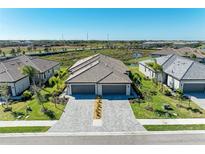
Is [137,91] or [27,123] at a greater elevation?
[137,91]

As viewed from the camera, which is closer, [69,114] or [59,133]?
[59,133]

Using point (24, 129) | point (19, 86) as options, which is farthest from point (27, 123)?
point (19, 86)

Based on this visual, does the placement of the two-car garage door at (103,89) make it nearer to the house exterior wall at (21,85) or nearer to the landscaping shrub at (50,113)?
the landscaping shrub at (50,113)

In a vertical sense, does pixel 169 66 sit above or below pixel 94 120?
above

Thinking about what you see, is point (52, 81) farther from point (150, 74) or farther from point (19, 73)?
point (150, 74)

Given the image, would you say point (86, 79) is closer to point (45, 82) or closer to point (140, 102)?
point (140, 102)

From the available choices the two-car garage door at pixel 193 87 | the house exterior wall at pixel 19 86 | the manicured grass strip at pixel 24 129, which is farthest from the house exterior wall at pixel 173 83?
the house exterior wall at pixel 19 86

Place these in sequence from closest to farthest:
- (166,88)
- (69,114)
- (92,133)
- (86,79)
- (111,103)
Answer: (92,133)
(69,114)
(111,103)
(86,79)
(166,88)

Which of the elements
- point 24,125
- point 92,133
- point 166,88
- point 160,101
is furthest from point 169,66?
point 24,125
